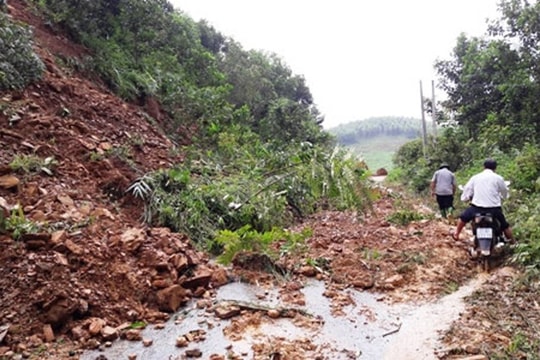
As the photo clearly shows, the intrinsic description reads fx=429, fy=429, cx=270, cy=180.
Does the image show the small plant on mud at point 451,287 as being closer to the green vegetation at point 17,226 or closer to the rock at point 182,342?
the rock at point 182,342

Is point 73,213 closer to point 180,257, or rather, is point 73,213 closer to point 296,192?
point 180,257

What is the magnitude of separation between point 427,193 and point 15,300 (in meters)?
11.9

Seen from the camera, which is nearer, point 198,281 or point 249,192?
point 198,281

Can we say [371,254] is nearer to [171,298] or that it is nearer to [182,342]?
[171,298]

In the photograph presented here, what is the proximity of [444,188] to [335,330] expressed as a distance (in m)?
5.46

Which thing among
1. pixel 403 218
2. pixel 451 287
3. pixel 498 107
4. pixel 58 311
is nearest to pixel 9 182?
pixel 58 311

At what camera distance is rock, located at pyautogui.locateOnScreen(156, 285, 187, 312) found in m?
3.63

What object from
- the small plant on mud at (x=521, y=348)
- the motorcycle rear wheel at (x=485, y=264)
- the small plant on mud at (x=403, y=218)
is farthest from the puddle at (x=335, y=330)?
the small plant on mud at (x=403, y=218)

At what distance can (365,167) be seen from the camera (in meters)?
5.73

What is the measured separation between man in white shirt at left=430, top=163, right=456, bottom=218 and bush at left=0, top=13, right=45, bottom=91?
718cm

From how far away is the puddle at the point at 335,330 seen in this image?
3.01 meters

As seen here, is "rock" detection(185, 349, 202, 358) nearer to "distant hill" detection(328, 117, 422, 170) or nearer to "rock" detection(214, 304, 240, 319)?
"rock" detection(214, 304, 240, 319)

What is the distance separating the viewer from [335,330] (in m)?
3.39

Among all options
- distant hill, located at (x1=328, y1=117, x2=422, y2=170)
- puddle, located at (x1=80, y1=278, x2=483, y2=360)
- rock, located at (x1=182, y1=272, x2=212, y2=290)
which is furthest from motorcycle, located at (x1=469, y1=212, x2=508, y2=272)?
distant hill, located at (x1=328, y1=117, x2=422, y2=170)
